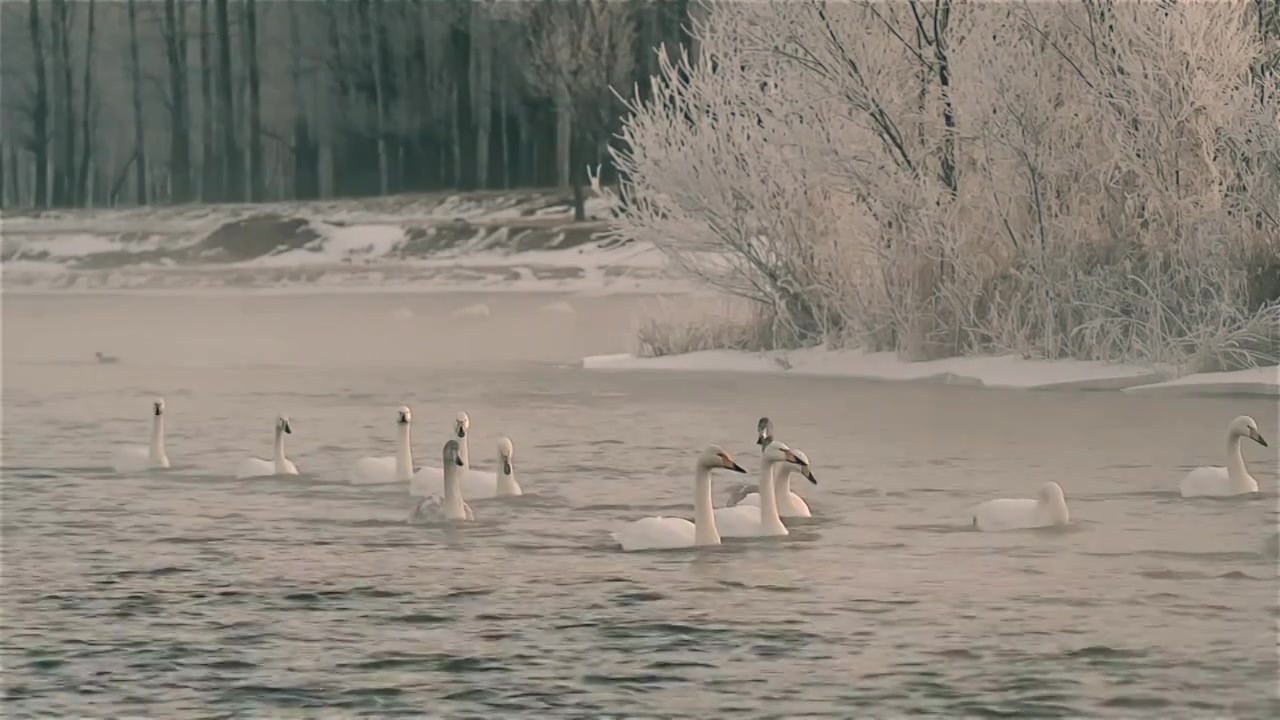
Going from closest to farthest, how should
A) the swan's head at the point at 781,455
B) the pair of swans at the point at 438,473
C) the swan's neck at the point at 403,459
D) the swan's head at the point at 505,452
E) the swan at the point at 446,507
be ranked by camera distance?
the swan's head at the point at 781,455, the swan at the point at 446,507, the swan's head at the point at 505,452, the pair of swans at the point at 438,473, the swan's neck at the point at 403,459

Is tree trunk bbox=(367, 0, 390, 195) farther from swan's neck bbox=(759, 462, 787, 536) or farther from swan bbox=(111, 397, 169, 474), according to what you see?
swan's neck bbox=(759, 462, 787, 536)

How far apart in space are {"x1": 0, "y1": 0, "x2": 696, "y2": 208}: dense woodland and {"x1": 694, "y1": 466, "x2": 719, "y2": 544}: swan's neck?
35195 mm

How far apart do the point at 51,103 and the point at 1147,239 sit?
35.0m

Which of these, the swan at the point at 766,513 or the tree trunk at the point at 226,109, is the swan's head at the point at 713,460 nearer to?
the swan at the point at 766,513

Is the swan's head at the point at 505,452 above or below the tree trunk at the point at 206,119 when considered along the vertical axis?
below

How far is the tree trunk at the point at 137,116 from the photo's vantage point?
48250mm

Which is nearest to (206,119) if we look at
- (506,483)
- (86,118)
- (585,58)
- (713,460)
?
(86,118)

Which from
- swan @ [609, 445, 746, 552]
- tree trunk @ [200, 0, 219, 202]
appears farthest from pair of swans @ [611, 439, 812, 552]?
tree trunk @ [200, 0, 219, 202]

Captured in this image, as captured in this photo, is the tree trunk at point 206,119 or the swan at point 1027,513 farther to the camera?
the tree trunk at point 206,119

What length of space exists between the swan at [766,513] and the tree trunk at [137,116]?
1497 inches

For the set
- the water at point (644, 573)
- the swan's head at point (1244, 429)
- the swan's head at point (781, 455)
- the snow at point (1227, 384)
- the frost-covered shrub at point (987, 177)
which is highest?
the frost-covered shrub at point (987, 177)

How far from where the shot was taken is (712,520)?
1126 centimetres

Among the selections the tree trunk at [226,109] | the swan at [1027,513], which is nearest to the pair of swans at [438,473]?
the swan at [1027,513]

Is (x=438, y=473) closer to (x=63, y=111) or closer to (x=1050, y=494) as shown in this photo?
(x=1050, y=494)
